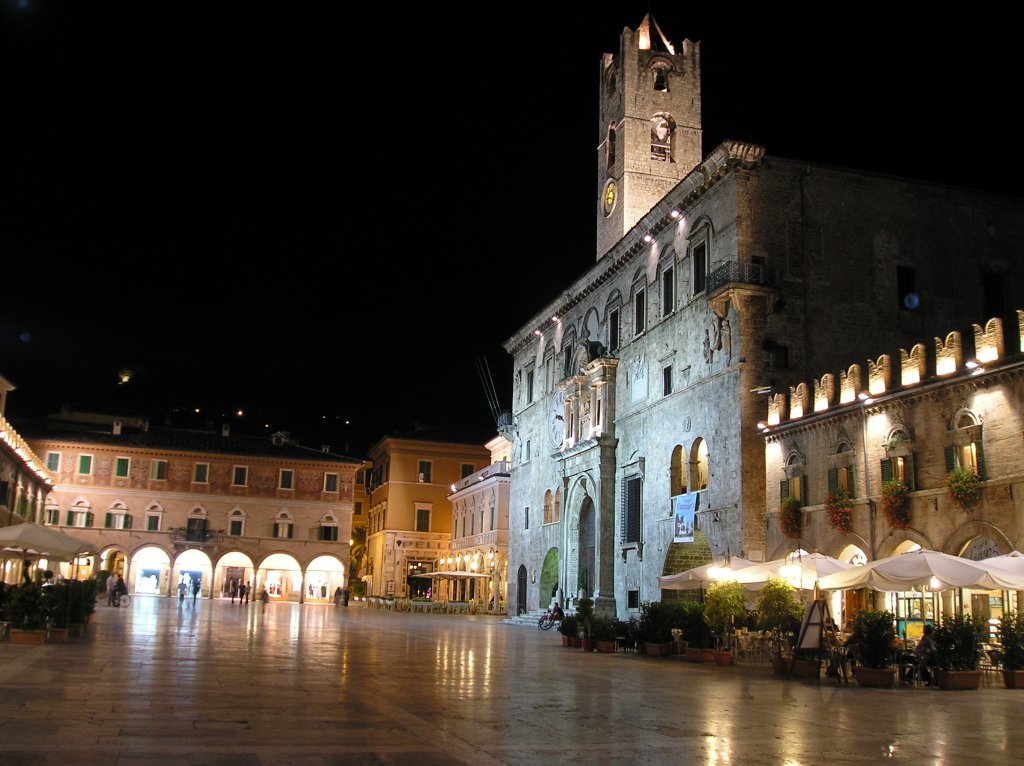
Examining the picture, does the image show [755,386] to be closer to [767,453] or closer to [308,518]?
[767,453]

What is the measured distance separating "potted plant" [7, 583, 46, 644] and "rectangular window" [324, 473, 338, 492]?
51663 mm

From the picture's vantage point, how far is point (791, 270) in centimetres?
3241

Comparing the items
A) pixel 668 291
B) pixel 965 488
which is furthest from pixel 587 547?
pixel 965 488

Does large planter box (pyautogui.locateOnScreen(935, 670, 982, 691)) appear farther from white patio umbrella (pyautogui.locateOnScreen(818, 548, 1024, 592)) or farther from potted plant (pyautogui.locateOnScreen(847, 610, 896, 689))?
white patio umbrella (pyautogui.locateOnScreen(818, 548, 1024, 592))

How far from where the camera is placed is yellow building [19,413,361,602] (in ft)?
222

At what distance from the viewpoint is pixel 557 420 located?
4934cm

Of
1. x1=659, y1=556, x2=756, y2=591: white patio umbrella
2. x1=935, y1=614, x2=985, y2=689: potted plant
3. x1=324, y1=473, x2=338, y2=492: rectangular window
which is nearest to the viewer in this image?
x1=935, y1=614, x2=985, y2=689: potted plant

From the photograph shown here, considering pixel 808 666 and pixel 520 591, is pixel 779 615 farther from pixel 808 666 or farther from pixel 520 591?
pixel 520 591

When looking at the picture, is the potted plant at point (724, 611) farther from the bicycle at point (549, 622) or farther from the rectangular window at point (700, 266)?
the bicycle at point (549, 622)

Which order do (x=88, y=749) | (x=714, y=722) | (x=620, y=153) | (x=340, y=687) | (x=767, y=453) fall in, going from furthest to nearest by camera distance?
(x=620, y=153), (x=767, y=453), (x=340, y=687), (x=714, y=722), (x=88, y=749)

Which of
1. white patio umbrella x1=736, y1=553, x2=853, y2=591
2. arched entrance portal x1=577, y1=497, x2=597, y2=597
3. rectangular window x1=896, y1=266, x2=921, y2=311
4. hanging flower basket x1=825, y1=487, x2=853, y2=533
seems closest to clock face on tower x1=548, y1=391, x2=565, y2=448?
arched entrance portal x1=577, y1=497, x2=597, y2=597

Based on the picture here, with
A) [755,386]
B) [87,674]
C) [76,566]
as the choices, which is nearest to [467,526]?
[76,566]

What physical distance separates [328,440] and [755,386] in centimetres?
7183

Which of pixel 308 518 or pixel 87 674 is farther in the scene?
pixel 308 518
